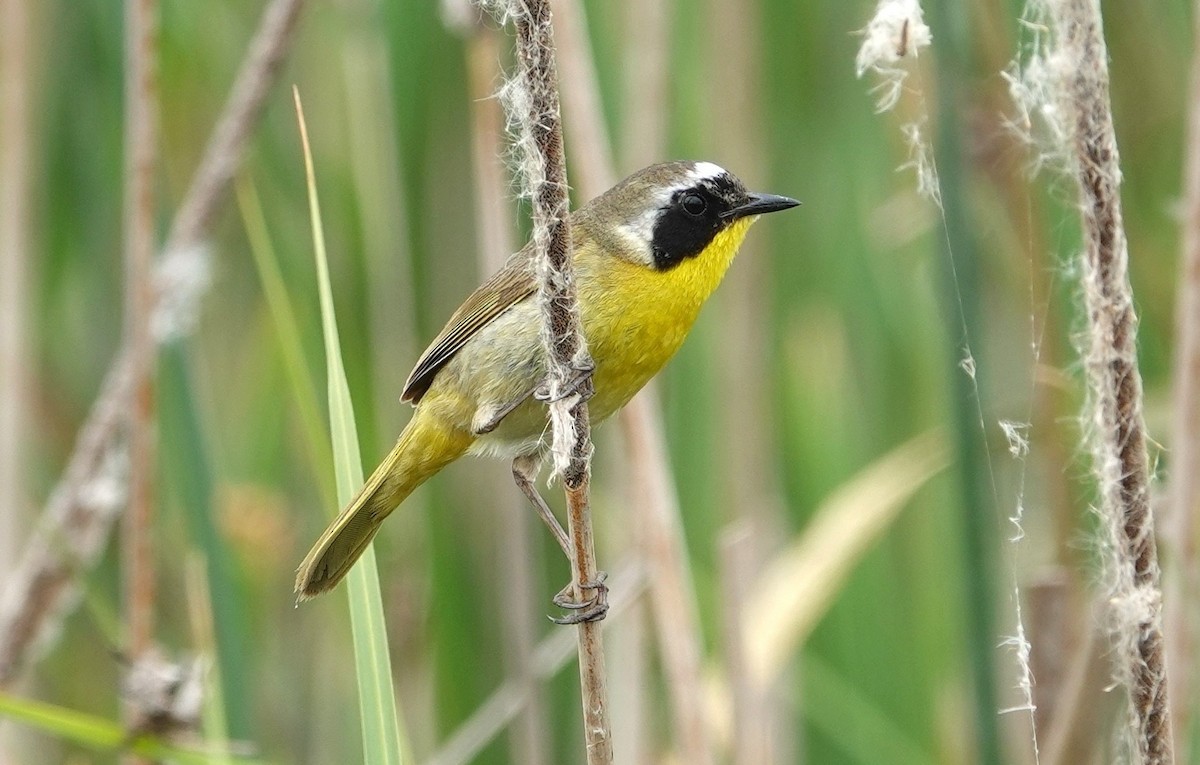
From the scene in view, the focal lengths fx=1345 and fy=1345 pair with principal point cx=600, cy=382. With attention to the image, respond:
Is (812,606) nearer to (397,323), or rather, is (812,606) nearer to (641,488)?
(641,488)

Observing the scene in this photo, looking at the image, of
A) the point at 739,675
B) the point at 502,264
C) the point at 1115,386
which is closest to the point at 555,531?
the point at 739,675

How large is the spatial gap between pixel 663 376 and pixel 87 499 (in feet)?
4.18

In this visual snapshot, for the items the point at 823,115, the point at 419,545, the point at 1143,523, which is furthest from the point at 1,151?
the point at 1143,523

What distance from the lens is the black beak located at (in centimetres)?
238

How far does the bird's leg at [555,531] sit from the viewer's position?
1.88 metres

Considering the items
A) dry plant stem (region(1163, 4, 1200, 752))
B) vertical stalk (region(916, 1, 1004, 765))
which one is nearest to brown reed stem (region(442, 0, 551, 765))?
vertical stalk (region(916, 1, 1004, 765))

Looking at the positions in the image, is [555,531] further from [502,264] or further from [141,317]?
[141,317]

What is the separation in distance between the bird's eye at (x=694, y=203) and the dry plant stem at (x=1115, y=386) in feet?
3.73

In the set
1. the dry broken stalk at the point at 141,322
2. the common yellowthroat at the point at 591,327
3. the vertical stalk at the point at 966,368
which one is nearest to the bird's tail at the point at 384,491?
the common yellowthroat at the point at 591,327

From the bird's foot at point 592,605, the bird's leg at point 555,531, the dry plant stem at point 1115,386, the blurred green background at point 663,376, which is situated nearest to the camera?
the dry plant stem at point 1115,386

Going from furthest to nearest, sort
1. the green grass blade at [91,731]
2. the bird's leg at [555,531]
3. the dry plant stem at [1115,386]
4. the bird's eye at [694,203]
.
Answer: the bird's eye at [694,203], the bird's leg at [555,531], the green grass blade at [91,731], the dry plant stem at [1115,386]

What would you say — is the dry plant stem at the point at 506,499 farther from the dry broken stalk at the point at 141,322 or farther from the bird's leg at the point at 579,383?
the bird's leg at the point at 579,383

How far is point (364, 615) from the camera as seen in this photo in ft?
4.70

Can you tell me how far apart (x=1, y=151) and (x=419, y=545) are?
119 cm
